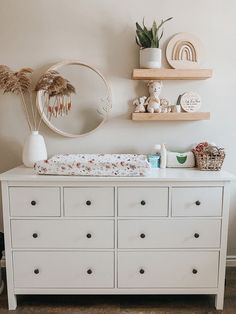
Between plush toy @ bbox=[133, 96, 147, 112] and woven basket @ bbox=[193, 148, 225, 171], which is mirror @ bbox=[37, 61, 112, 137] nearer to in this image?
plush toy @ bbox=[133, 96, 147, 112]

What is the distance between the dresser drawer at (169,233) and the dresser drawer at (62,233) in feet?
0.35

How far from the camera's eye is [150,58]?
1.97 metres

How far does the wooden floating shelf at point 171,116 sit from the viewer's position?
2.03 metres

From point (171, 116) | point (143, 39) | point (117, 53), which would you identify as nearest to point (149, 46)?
point (143, 39)

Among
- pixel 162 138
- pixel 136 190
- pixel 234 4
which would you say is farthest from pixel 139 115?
pixel 234 4

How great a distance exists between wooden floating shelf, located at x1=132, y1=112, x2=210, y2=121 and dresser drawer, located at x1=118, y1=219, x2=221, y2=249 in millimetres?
748

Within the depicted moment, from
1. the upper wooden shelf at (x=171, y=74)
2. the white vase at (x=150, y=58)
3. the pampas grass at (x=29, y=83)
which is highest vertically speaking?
the white vase at (x=150, y=58)

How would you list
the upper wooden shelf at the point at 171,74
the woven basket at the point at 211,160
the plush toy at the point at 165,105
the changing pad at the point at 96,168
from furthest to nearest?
the plush toy at the point at 165,105 < the upper wooden shelf at the point at 171,74 < the woven basket at the point at 211,160 < the changing pad at the point at 96,168

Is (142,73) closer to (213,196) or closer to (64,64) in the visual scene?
(64,64)

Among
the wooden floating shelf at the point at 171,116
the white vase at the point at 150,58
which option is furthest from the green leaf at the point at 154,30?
the wooden floating shelf at the point at 171,116

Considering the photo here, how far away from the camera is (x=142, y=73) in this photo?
197 centimetres

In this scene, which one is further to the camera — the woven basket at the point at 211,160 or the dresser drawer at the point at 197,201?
the woven basket at the point at 211,160

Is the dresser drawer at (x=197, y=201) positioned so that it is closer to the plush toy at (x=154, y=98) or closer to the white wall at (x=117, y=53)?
the white wall at (x=117, y=53)

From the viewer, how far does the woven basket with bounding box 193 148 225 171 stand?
6.10 ft
